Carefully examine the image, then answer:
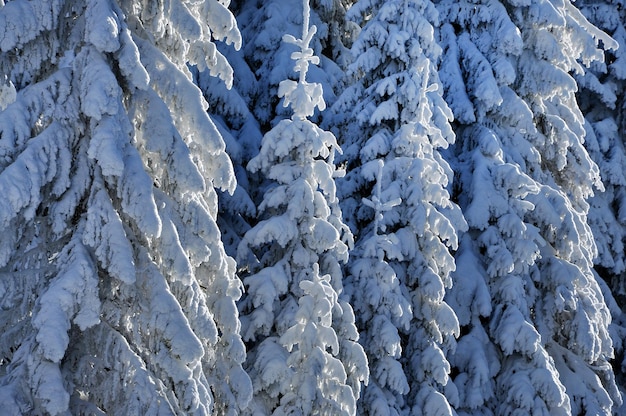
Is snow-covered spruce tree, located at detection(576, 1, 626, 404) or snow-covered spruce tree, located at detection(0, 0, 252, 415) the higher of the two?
snow-covered spruce tree, located at detection(0, 0, 252, 415)

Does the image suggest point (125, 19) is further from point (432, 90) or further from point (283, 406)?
point (432, 90)

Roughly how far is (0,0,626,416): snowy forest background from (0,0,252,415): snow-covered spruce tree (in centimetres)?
2

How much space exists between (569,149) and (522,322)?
4526 millimetres

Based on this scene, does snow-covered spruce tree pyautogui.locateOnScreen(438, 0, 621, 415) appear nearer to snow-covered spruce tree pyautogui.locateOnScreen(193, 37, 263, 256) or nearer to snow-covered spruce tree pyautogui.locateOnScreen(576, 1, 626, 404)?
snow-covered spruce tree pyautogui.locateOnScreen(193, 37, 263, 256)

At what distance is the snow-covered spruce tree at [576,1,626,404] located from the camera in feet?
66.7

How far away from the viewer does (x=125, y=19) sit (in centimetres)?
784

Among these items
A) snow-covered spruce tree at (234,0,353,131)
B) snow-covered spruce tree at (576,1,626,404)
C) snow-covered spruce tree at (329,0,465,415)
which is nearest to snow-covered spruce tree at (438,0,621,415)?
snow-covered spruce tree at (329,0,465,415)

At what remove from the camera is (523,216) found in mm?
14703

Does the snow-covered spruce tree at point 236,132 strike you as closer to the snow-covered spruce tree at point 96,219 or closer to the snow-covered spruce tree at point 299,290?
the snow-covered spruce tree at point 299,290

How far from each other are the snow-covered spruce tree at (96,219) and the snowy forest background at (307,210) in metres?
0.02

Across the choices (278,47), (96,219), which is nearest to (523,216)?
(278,47)

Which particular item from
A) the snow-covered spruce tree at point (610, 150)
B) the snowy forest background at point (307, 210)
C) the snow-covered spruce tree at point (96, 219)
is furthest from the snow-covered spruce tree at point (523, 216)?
A: the snow-covered spruce tree at point (96, 219)

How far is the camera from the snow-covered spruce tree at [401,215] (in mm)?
12094

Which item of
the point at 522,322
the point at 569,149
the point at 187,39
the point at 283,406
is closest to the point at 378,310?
the point at 283,406
